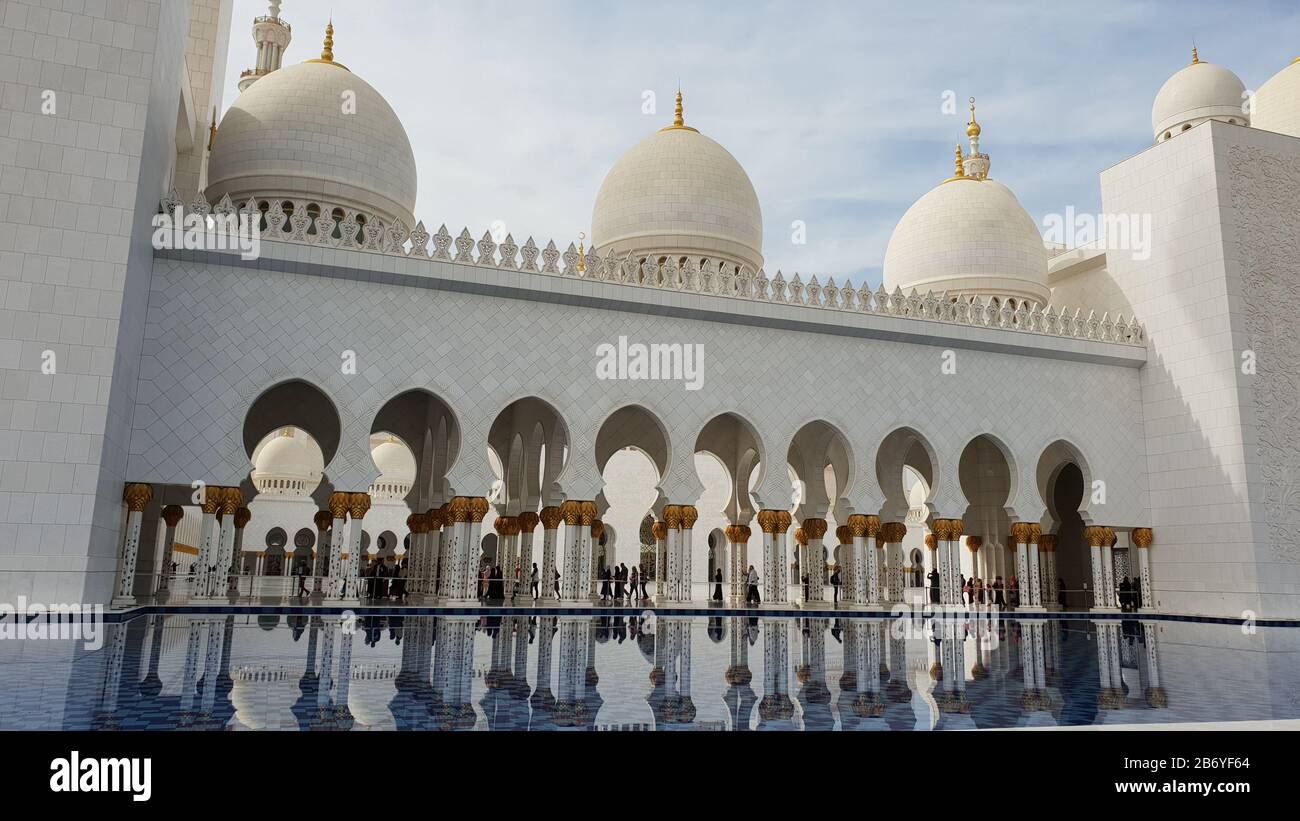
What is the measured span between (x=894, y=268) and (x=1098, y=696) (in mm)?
10674

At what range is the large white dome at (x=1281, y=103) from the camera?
13.8m

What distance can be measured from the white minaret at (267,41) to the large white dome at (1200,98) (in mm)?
14120

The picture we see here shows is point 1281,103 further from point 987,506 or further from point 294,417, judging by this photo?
point 294,417

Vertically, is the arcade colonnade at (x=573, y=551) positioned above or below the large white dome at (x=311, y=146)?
below

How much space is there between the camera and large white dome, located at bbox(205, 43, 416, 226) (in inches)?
401

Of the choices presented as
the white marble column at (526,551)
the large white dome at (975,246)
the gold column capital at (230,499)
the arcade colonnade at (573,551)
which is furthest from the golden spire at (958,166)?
the gold column capital at (230,499)

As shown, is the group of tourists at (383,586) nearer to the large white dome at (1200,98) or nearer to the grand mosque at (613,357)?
the grand mosque at (613,357)

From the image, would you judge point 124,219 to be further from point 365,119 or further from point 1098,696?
point 1098,696

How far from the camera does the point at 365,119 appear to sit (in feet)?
34.8

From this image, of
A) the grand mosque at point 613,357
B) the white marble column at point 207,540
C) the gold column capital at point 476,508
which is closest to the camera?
the grand mosque at point 613,357

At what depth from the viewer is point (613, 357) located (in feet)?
31.1

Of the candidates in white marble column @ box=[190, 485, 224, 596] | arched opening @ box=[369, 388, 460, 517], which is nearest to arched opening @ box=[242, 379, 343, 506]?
arched opening @ box=[369, 388, 460, 517]

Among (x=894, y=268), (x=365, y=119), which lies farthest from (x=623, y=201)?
(x=894, y=268)
